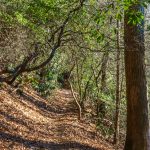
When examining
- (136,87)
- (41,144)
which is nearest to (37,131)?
(41,144)

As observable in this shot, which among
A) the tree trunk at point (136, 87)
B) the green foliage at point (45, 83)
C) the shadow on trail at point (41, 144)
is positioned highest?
the green foliage at point (45, 83)

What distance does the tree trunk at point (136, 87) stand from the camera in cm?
988

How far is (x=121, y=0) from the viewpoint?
4.87 metres

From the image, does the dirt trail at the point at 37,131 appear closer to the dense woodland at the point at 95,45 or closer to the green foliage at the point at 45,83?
the dense woodland at the point at 95,45

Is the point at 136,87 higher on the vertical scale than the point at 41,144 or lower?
higher

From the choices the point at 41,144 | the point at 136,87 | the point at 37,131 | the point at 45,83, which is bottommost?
the point at 41,144

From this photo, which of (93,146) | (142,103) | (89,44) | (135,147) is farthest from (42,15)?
(93,146)

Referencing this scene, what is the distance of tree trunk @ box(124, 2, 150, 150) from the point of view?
9.88 meters

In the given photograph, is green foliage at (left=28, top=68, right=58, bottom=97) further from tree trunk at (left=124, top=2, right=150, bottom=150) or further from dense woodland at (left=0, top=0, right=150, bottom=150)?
tree trunk at (left=124, top=2, right=150, bottom=150)

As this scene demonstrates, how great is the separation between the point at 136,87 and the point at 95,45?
15.1 feet

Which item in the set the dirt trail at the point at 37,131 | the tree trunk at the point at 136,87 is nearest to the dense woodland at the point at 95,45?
the tree trunk at the point at 136,87

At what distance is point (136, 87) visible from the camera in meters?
10.1

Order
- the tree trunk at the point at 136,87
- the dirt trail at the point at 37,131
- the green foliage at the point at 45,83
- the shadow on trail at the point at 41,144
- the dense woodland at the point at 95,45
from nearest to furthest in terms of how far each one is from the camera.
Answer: the dense woodland at the point at 95,45
the tree trunk at the point at 136,87
the shadow on trail at the point at 41,144
the dirt trail at the point at 37,131
the green foliage at the point at 45,83

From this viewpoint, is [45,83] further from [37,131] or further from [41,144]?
[41,144]
